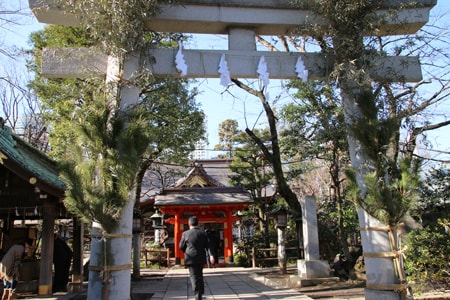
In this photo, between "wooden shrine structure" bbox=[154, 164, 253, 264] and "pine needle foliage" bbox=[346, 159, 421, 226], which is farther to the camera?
"wooden shrine structure" bbox=[154, 164, 253, 264]

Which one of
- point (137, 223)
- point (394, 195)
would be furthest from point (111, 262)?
point (137, 223)

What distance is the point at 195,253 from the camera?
6.20 meters

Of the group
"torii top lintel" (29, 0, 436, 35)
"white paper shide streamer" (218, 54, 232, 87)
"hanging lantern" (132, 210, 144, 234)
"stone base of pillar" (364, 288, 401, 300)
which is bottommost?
"stone base of pillar" (364, 288, 401, 300)

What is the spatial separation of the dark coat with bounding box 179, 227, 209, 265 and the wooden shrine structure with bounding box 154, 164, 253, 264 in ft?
37.9

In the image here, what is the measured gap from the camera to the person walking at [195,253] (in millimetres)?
6180

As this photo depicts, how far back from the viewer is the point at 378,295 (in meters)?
5.17

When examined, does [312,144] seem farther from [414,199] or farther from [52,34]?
[52,34]

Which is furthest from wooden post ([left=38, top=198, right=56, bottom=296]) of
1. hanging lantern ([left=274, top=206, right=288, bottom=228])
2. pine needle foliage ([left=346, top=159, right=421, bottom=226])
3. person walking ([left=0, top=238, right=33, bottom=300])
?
pine needle foliage ([left=346, top=159, right=421, bottom=226])

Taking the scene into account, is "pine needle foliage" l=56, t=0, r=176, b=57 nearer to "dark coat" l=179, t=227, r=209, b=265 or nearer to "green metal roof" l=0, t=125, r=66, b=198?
"dark coat" l=179, t=227, r=209, b=265

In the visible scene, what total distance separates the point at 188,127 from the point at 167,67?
7.35m

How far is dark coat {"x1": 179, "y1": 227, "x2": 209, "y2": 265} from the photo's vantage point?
20.3 ft

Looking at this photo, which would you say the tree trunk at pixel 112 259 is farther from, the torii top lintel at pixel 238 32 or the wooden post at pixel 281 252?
the wooden post at pixel 281 252

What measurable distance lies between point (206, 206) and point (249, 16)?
12982 millimetres

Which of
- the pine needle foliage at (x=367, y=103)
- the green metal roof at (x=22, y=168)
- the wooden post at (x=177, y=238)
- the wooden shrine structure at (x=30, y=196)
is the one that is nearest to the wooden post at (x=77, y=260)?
the wooden shrine structure at (x=30, y=196)
